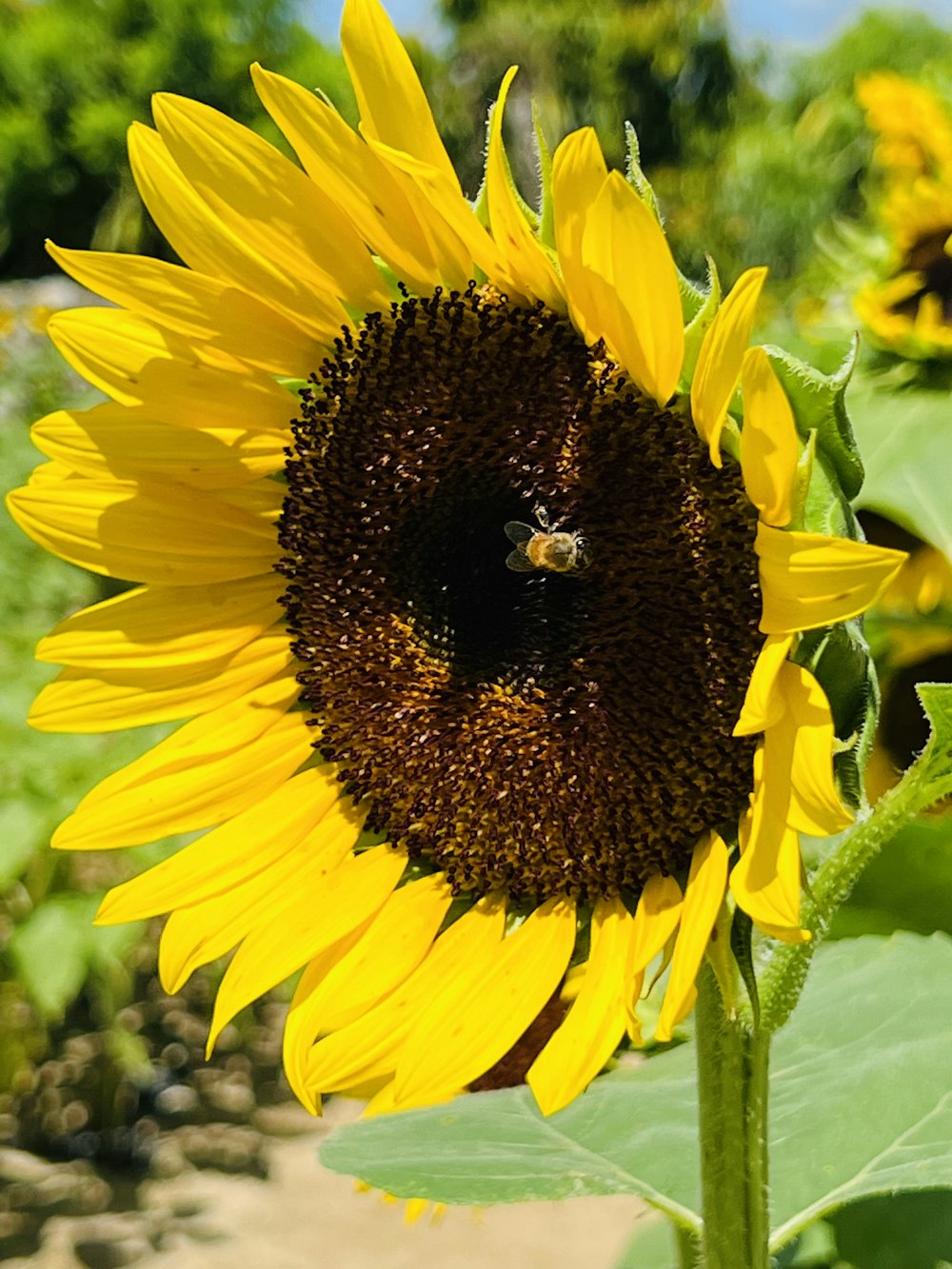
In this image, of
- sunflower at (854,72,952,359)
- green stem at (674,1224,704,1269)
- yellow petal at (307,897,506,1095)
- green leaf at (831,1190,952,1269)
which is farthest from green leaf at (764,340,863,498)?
sunflower at (854,72,952,359)

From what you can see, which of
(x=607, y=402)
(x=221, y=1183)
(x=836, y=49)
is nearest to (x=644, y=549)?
(x=607, y=402)

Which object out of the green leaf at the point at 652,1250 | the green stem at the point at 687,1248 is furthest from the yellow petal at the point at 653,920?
the green leaf at the point at 652,1250

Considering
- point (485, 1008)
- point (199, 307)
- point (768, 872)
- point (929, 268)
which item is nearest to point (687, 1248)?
point (485, 1008)

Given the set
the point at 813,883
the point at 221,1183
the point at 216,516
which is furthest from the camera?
the point at 221,1183

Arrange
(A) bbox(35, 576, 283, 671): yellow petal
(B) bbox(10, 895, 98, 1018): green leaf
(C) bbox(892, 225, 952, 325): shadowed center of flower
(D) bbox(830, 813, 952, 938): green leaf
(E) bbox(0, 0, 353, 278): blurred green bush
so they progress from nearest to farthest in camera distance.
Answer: (A) bbox(35, 576, 283, 671): yellow petal, (D) bbox(830, 813, 952, 938): green leaf, (C) bbox(892, 225, 952, 325): shadowed center of flower, (B) bbox(10, 895, 98, 1018): green leaf, (E) bbox(0, 0, 353, 278): blurred green bush

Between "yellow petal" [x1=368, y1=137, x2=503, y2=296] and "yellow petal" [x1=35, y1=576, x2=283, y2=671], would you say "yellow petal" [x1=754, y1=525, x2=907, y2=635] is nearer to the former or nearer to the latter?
"yellow petal" [x1=368, y1=137, x2=503, y2=296]

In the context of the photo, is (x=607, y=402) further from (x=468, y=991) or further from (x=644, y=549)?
(x=468, y=991)

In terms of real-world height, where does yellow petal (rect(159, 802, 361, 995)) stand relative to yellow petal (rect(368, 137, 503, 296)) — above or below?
below
